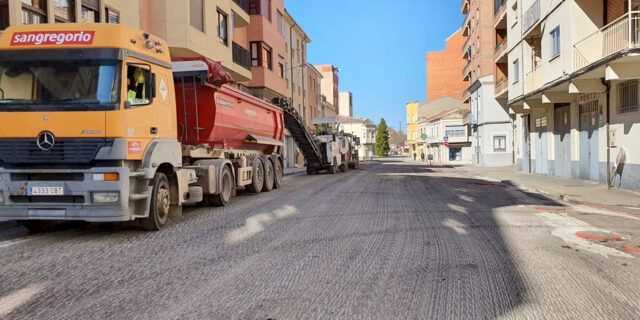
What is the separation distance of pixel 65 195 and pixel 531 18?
21422mm

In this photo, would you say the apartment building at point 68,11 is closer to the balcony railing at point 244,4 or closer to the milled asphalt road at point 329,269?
the milled asphalt road at point 329,269

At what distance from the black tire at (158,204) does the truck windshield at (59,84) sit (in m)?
1.62

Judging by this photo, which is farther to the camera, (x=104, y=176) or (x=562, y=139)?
(x=562, y=139)

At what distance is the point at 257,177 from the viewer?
14.6m

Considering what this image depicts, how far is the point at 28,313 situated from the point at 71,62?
170 inches

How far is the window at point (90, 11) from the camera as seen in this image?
47.2ft

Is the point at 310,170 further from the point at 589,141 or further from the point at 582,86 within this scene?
the point at 582,86

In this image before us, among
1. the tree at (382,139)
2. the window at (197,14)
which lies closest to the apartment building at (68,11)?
the window at (197,14)

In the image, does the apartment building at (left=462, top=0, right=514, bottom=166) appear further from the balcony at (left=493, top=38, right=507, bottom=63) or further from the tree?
the tree

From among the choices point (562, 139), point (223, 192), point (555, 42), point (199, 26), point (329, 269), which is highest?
point (199, 26)

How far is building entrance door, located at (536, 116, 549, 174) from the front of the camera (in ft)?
74.2

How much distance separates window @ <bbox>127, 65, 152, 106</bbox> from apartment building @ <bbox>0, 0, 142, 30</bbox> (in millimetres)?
6426

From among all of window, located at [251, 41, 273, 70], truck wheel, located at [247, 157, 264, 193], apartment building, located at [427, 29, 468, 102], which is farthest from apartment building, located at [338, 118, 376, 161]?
truck wheel, located at [247, 157, 264, 193]

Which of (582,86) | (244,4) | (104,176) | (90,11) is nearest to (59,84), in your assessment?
(104,176)
